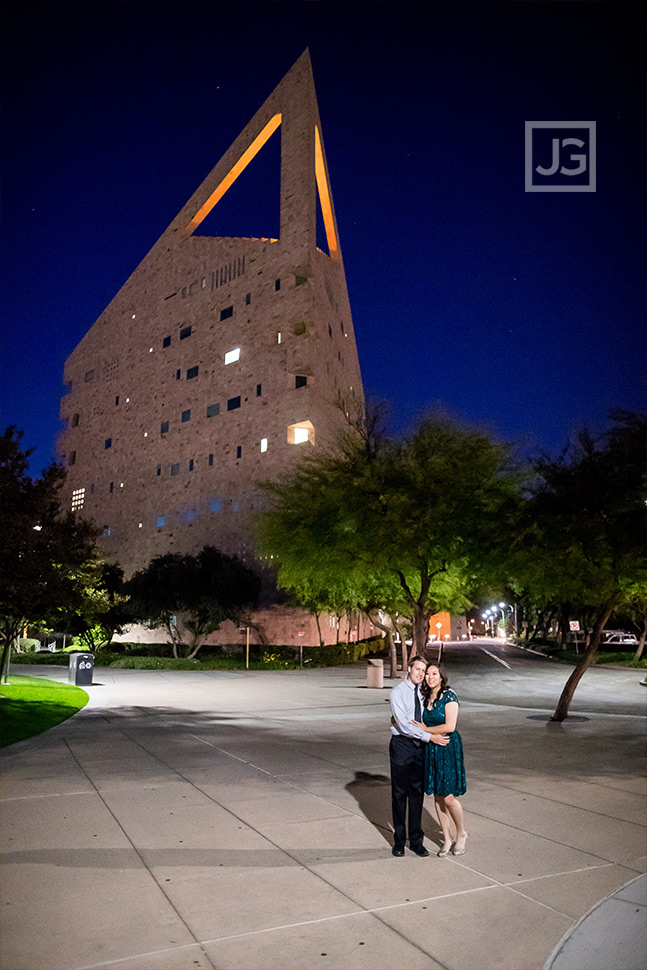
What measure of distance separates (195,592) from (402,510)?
2810 cm

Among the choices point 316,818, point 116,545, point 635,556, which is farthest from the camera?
point 116,545

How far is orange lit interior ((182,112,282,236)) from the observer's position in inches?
2425

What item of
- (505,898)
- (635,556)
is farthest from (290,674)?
(505,898)

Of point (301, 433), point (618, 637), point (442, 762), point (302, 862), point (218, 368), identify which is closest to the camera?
point (302, 862)

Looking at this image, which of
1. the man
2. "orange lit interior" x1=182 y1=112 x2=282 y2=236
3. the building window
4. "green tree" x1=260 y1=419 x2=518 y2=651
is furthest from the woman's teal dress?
"orange lit interior" x1=182 y1=112 x2=282 y2=236

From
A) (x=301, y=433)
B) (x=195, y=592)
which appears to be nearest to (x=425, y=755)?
(x=195, y=592)

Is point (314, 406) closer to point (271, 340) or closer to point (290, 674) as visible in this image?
point (271, 340)

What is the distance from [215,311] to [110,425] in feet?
51.4

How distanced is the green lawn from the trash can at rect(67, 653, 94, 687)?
0.46 m

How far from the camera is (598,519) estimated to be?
605 inches

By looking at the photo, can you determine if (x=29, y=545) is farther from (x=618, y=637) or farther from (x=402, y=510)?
→ (x=618, y=637)

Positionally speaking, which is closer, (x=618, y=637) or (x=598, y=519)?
(x=598, y=519)

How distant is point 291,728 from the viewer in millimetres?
15359

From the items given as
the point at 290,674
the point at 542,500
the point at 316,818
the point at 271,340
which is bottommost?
the point at 290,674
